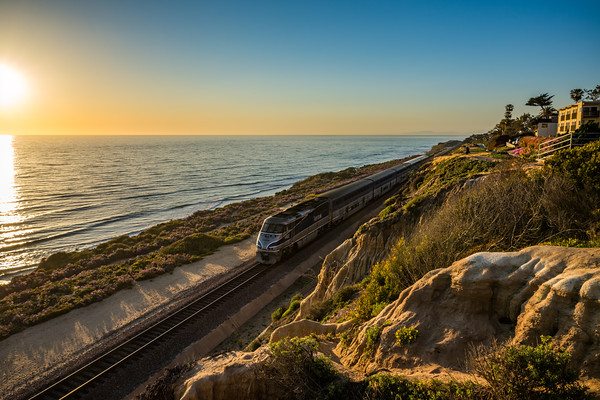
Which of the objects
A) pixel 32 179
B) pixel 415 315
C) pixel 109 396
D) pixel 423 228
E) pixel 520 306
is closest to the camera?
pixel 520 306

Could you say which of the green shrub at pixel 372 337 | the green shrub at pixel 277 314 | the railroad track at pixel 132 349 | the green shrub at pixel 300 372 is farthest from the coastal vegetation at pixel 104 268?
the green shrub at pixel 372 337

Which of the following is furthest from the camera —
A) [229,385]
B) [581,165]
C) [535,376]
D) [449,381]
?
[581,165]

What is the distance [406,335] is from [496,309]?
1.93 m

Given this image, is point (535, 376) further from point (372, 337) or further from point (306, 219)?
point (306, 219)

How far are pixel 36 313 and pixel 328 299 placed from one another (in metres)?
16.8

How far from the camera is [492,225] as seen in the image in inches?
399

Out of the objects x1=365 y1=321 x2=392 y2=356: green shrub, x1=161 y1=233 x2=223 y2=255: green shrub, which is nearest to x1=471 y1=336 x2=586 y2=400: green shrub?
x1=365 y1=321 x2=392 y2=356: green shrub

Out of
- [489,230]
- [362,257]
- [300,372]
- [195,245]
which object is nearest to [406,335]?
[300,372]

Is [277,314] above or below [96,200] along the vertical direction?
above

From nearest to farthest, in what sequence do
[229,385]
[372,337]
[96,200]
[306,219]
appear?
[229,385] < [372,337] < [306,219] < [96,200]

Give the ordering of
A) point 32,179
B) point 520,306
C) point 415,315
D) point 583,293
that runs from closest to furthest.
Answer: point 583,293 < point 520,306 < point 415,315 < point 32,179

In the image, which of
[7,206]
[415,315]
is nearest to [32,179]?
[7,206]

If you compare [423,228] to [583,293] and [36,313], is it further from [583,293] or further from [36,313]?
[36,313]

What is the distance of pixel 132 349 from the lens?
1439cm
